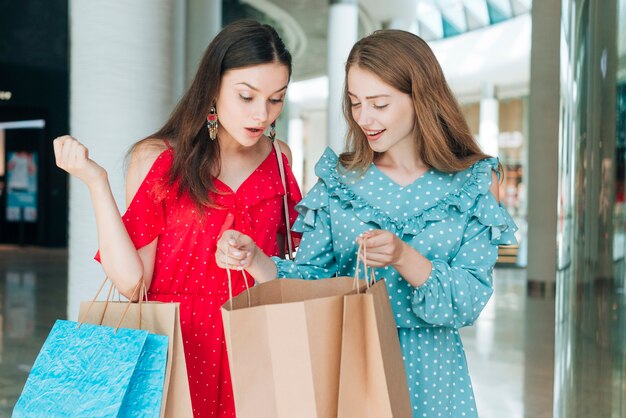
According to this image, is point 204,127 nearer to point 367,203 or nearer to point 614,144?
point 367,203

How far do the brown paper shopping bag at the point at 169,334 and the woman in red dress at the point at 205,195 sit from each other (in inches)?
10.3

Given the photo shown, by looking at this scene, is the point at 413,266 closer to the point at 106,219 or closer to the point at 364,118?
the point at 364,118

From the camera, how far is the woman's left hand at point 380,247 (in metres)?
1.50

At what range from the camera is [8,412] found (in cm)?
459

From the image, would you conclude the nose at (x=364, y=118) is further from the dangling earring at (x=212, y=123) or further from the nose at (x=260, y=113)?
the dangling earring at (x=212, y=123)

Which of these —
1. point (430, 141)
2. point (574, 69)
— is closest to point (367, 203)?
point (430, 141)

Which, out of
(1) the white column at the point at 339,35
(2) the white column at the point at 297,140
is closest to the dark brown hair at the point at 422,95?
(1) the white column at the point at 339,35

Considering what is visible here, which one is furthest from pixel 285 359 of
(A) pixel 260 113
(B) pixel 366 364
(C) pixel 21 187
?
(C) pixel 21 187

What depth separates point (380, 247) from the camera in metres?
1.52

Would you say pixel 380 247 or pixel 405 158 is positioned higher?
pixel 405 158

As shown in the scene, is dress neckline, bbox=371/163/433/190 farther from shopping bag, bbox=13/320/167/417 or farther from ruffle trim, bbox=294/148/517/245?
shopping bag, bbox=13/320/167/417

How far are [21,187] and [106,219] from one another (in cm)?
1912

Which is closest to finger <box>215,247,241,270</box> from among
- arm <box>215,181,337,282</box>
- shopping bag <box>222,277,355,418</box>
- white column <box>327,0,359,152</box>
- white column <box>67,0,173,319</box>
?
arm <box>215,181,337,282</box>

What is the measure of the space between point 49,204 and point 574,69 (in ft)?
53.0
